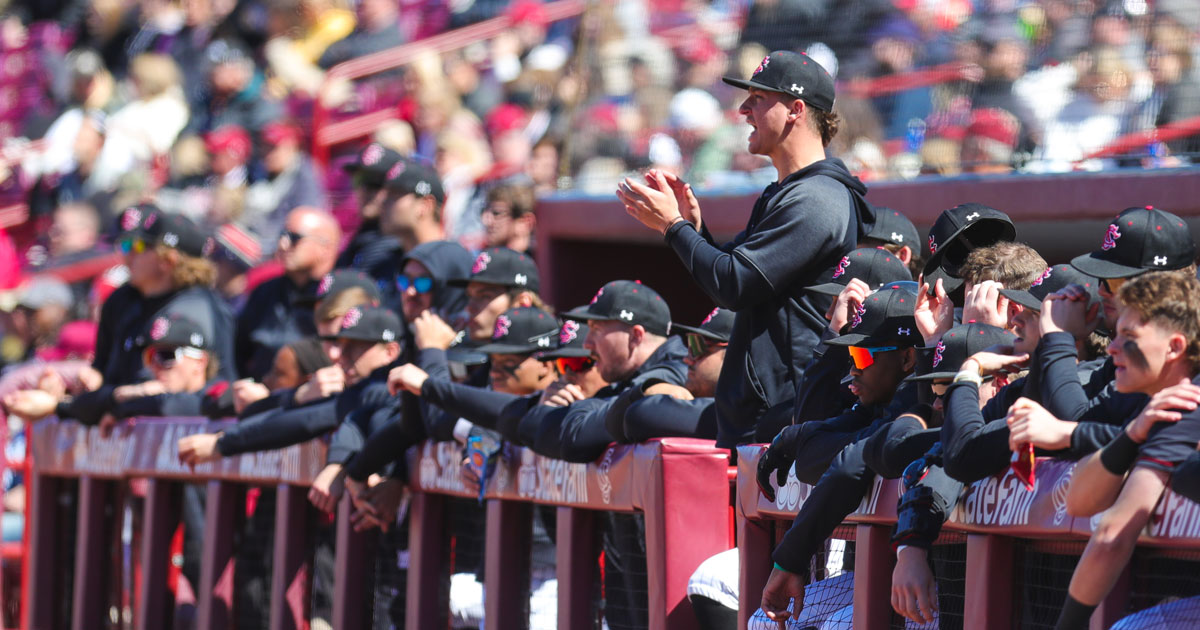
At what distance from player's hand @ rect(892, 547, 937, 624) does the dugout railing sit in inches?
3.0

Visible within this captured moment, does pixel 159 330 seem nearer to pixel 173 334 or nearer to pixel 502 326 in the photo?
pixel 173 334

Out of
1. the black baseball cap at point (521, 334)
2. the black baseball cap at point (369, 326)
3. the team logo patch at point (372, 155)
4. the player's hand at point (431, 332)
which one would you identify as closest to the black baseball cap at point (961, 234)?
the black baseball cap at point (521, 334)

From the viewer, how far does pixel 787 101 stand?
5.05m

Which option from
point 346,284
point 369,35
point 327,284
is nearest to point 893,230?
point 346,284

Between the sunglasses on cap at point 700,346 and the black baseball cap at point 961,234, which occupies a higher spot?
the black baseball cap at point 961,234

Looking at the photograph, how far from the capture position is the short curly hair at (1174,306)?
10.3 feet

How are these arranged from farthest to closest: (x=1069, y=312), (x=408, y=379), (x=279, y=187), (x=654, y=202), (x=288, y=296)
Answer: (x=279, y=187) → (x=288, y=296) → (x=408, y=379) → (x=654, y=202) → (x=1069, y=312)

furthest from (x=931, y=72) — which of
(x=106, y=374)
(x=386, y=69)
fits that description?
(x=386, y=69)

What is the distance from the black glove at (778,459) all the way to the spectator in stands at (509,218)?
180 inches

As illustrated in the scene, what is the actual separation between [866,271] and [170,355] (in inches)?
175

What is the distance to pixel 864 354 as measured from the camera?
4223mm

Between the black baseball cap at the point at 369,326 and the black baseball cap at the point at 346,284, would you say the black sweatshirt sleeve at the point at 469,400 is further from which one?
the black baseball cap at the point at 346,284

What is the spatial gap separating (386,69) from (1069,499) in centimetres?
1140

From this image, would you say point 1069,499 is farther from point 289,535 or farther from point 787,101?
point 289,535
